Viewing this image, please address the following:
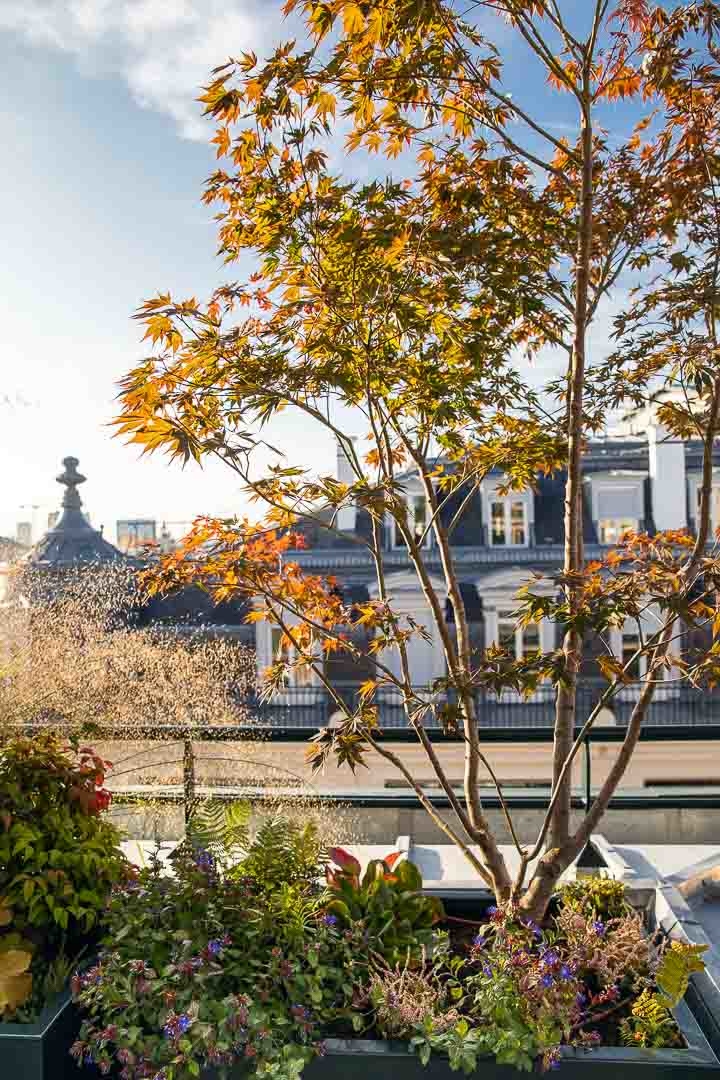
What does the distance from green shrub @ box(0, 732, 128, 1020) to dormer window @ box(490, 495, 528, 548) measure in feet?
39.4

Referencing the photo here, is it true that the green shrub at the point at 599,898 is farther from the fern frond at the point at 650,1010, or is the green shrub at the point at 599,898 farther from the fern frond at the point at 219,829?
the fern frond at the point at 219,829

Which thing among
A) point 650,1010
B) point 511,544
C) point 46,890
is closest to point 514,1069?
point 650,1010

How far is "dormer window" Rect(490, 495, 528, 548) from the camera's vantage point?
46.0ft

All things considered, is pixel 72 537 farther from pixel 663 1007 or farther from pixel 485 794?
pixel 663 1007

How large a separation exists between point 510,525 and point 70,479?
7.21m

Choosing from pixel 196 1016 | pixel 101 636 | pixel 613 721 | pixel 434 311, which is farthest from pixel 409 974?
pixel 613 721

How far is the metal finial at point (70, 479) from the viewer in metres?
14.5

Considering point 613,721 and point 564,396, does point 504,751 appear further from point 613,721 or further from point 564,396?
point 564,396

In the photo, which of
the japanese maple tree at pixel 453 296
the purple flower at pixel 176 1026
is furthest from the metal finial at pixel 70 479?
the purple flower at pixel 176 1026

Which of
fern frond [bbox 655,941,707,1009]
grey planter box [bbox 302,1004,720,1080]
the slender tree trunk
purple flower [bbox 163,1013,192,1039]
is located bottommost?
grey planter box [bbox 302,1004,720,1080]

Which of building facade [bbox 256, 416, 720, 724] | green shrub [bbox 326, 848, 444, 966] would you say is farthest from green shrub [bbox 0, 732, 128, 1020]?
building facade [bbox 256, 416, 720, 724]

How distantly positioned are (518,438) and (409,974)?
1.42 meters

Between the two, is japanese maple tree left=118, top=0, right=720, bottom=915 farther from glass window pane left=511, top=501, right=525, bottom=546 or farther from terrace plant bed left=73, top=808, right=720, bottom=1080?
glass window pane left=511, top=501, right=525, bottom=546

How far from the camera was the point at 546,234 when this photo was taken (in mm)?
2428
